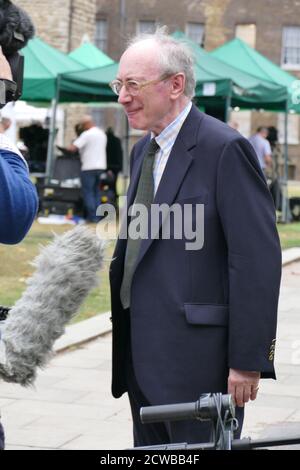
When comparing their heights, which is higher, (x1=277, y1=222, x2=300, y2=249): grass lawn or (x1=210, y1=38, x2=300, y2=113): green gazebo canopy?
(x1=210, y1=38, x2=300, y2=113): green gazebo canopy

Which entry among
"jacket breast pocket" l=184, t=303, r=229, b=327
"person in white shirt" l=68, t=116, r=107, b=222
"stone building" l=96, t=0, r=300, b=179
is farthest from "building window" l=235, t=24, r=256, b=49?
"jacket breast pocket" l=184, t=303, r=229, b=327

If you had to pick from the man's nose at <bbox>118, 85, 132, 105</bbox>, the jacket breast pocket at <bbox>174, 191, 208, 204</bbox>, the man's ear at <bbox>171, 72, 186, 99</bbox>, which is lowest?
the jacket breast pocket at <bbox>174, 191, 208, 204</bbox>

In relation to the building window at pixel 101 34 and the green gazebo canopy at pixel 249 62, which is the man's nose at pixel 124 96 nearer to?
the green gazebo canopy at pixel 249 62

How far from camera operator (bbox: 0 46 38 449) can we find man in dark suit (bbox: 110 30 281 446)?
989 mm

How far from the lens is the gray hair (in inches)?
141

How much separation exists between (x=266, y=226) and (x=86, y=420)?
10.5ft

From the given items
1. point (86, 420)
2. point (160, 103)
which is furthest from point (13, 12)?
point (86, 420)

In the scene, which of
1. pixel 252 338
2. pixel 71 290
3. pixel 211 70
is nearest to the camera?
pixel 71 290

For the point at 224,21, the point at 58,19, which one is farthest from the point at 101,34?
the point at 58,19

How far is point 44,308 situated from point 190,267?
0.95 m

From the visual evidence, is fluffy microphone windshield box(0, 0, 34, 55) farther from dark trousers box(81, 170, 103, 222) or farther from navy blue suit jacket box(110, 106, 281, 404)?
dark trousers box(81, 170, 103, 222)

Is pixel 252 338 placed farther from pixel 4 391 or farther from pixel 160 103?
pixel 4 391

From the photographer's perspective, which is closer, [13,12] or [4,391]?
[13,12]

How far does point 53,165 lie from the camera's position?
21.0 m
